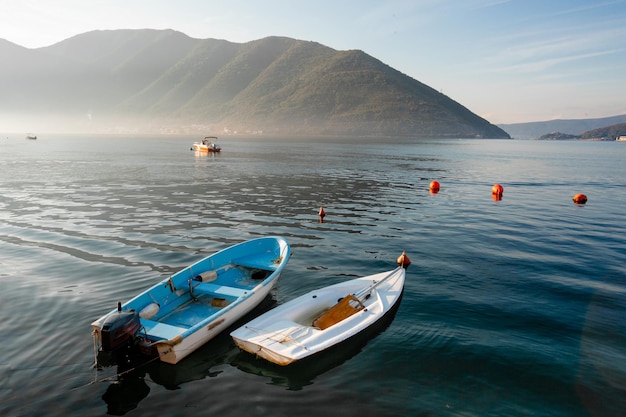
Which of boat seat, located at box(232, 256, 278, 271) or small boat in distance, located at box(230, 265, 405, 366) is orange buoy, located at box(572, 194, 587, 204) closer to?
small boat in distance, located at box(230, 265, 405, 366)

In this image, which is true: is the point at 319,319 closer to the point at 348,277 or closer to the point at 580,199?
the point at 348,277

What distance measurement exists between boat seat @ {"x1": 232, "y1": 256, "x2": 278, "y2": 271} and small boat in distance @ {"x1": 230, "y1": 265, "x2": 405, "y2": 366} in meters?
2.58

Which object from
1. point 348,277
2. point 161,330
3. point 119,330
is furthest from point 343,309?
point 119,330

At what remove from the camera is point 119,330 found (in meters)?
9.28

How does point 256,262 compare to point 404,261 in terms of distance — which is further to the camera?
point 404,261

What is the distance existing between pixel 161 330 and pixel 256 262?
5531 millimetres

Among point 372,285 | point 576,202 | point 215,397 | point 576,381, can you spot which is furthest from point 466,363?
point 576,202

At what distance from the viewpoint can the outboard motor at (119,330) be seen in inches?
357

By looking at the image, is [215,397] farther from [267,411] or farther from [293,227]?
[293,227]

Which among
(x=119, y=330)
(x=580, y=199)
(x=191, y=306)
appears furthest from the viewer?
(x=580, y=199)

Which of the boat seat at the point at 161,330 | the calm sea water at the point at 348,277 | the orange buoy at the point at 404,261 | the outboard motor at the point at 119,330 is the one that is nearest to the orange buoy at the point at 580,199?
the calm sea water at the point at 348,277

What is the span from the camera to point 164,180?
153 feet

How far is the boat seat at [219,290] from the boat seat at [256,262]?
7.40 feet

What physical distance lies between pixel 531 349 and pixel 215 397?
8.99 m
